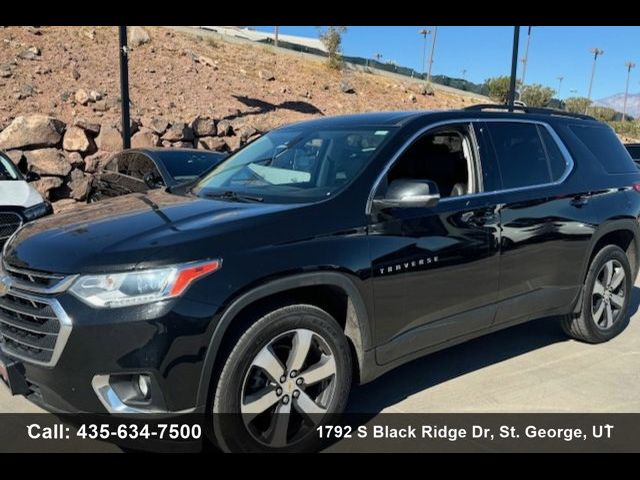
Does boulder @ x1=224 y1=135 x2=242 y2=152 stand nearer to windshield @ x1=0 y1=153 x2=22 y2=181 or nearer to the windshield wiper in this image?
windshield @ x1=0 y1=153 x2=22 y2=181

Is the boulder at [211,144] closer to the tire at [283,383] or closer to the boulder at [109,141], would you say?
the boulder at [109,141]

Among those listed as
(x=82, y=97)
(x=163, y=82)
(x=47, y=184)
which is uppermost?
(x=163, y=82)

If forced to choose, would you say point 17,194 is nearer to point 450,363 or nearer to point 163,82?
point 450,363

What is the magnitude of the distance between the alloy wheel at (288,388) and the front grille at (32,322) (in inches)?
34.6

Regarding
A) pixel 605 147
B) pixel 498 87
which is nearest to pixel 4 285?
pixel 605 147

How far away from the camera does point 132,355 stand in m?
2.65

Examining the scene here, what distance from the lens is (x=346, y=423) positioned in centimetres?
366

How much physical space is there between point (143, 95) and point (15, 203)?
13.8 meters

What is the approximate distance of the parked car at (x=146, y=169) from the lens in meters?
7.79

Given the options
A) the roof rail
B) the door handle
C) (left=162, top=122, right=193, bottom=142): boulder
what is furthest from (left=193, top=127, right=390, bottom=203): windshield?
(left=162, top=122, right=193, bottom=142): boulder

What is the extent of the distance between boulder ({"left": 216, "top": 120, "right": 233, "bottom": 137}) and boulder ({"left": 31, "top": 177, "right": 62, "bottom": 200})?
16.5 ft

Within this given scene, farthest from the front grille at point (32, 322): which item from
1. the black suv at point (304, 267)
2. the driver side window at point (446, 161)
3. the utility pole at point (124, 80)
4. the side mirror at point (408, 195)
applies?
the utility pole at point (124, 80)

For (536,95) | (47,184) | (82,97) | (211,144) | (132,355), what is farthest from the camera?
→ (536,95)
